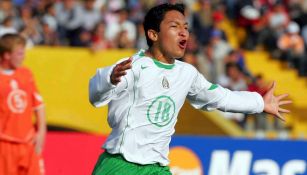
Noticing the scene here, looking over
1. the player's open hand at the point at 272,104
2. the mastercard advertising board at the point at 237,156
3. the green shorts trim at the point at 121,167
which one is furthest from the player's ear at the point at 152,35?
the mastercard advertising board at the point at 237,156

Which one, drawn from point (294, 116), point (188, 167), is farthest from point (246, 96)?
point (294, 116)

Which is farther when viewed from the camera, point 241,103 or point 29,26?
point 29,26

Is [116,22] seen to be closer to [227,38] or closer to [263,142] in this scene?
[227,38]

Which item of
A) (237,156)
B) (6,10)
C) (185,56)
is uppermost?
(6,10)

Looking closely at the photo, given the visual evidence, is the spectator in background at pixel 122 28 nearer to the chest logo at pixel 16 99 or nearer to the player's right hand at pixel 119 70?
the chest logo at pixel 16 99

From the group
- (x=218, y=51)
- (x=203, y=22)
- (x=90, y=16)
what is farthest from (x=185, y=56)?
(x=203, y=22)

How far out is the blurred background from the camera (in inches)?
650

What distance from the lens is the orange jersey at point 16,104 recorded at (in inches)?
369

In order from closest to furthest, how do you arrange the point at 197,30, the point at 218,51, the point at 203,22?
the point at 218,51 → the point at 197,30 → the point at 203,22

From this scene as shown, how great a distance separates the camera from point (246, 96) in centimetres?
723

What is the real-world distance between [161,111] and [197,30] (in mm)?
11883

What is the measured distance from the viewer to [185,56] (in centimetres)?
1666

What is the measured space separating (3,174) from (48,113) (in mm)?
7371

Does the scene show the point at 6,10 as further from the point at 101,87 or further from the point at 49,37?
the point at 101,87
